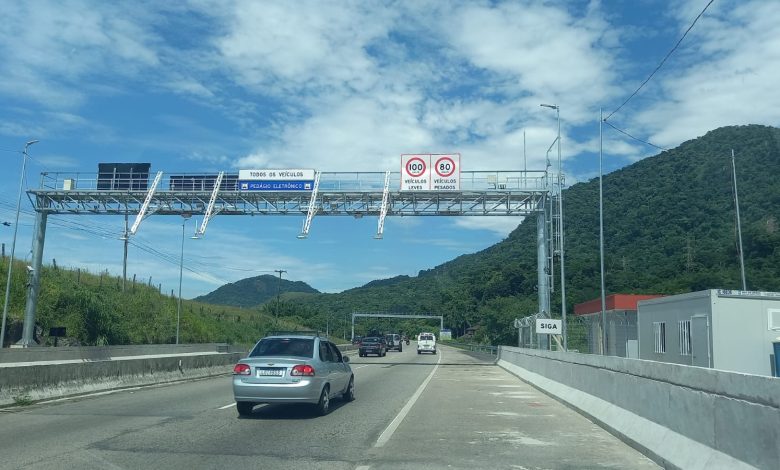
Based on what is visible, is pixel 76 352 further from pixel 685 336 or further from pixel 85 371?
pixel 685 336

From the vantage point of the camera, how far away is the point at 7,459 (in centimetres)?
920

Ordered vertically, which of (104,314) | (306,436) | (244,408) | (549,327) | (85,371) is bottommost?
(306,436)

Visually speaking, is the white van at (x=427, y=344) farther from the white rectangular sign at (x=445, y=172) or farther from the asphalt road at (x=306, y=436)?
the asphalt road at (x=306, y=436)

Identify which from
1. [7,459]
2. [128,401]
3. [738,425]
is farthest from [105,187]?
[738,425]

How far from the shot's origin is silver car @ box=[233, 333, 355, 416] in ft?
45.0

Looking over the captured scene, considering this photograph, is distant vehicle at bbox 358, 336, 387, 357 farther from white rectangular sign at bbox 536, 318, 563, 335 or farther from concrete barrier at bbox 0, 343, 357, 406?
white rectangular sign at bbox 536, 318, 563, 335

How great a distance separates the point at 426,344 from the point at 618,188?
96.4 feet

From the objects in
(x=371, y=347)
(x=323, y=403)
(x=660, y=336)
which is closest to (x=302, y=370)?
(x=323, y=403)

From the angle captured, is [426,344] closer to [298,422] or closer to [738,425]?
[298,422]

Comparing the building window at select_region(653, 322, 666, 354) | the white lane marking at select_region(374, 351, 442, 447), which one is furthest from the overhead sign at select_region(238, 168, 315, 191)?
the building window at select_region(653, 322, 666, 354)

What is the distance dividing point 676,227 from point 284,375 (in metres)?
57.4

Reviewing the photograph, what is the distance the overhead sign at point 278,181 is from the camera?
36.1 metres

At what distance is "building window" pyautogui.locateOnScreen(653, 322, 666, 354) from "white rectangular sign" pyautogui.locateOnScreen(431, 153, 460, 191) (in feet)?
41.9

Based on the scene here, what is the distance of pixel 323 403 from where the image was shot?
47.0ft
